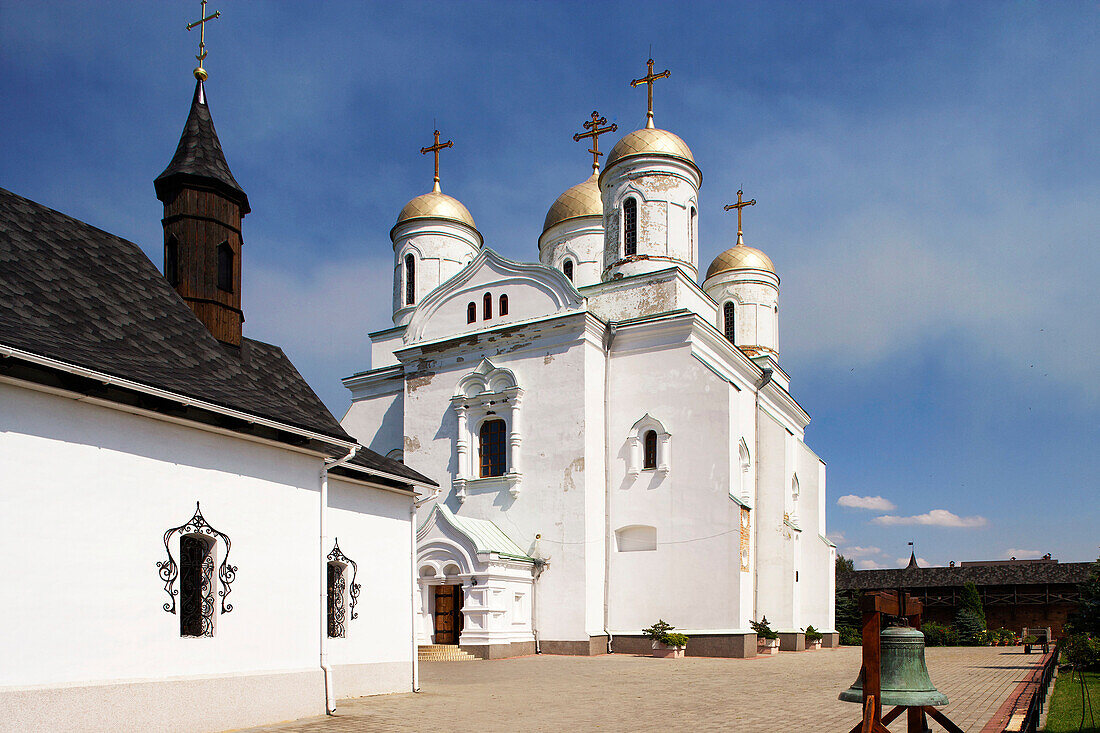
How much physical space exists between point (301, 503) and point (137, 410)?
272cm

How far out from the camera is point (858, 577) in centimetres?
5284

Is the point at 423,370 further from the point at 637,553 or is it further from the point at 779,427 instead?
the point at 779,427

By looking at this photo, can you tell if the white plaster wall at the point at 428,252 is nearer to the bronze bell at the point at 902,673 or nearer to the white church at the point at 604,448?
the white church at the point at 604,448

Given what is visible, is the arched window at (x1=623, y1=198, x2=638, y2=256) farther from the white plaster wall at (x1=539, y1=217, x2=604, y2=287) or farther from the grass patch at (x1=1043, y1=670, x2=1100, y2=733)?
the grass patch at (x1=1043, y1=670, x2=1100, y2=733)

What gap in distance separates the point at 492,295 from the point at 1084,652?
54.6ft

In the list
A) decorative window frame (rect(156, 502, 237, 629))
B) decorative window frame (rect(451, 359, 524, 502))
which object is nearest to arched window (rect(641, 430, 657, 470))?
decorative window frame (rect(451, 359, 524, 502))

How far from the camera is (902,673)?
609cm

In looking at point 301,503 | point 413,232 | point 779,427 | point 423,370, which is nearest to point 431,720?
point 301,503

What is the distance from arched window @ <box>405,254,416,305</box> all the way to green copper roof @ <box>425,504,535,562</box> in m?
10.8

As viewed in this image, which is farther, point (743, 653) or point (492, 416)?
point (492, 416)

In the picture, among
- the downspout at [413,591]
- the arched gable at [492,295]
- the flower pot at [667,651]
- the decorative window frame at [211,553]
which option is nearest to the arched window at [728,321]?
the arched gable at [492,295]

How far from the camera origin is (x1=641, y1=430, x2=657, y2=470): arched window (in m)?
23.7

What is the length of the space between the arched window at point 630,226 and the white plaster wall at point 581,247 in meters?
4.96

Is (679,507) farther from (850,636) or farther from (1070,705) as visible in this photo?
(850,636)
